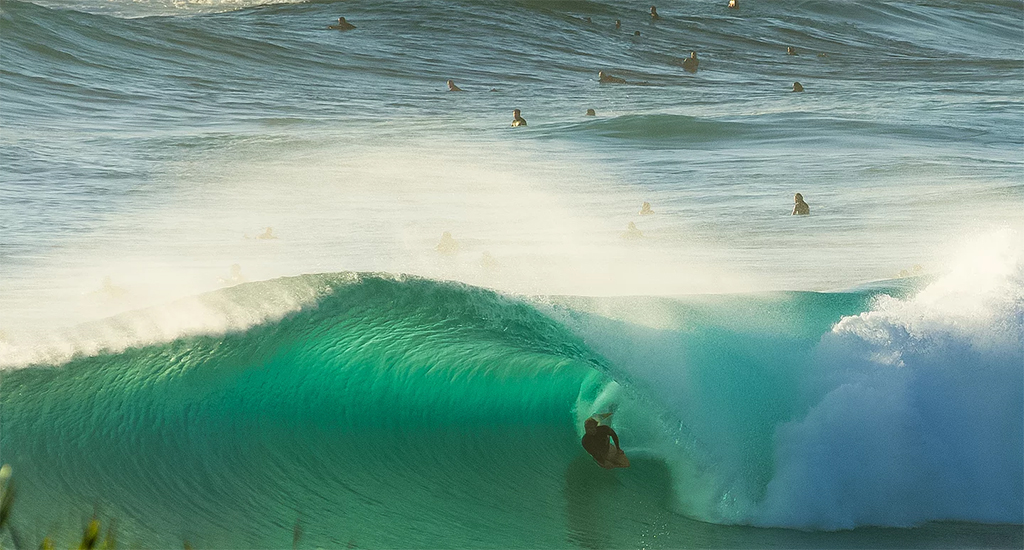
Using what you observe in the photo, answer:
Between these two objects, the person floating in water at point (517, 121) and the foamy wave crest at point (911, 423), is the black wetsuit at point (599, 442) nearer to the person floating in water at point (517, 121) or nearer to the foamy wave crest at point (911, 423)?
the foamy wave crest at point (911, 423)

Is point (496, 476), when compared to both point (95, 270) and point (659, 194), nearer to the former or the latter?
point (95, 270)

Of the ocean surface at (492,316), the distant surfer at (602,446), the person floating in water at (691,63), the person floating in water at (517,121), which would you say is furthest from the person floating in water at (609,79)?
the distant surfer at (602,446)

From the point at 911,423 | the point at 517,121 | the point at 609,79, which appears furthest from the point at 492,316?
the point at 609,79

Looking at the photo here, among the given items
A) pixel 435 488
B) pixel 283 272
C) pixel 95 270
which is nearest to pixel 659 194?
pixel 283 272

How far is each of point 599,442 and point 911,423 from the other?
3.82 feet

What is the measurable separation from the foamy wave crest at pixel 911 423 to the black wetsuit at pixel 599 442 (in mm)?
598

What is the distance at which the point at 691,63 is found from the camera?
1850 centimetres

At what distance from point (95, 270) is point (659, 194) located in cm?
556

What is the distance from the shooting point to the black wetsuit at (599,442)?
400cm

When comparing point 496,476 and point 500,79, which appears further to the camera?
point 500,79

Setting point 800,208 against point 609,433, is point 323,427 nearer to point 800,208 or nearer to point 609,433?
point 609,433

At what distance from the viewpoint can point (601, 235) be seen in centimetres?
838

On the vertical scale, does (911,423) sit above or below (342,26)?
above

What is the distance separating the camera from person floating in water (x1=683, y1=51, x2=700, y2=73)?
18359 mm
